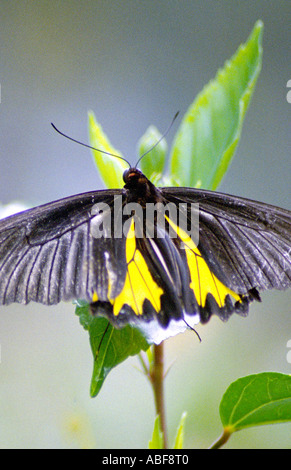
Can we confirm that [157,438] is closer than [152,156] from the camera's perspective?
Yes

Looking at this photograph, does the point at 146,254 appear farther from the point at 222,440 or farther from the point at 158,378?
the point at 222,440

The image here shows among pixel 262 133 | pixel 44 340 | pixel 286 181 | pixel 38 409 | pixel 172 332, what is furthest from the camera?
pixel 262 133

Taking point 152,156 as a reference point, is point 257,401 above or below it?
below

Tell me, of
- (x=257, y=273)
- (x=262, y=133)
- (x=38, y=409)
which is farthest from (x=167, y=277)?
(x=262, y=133)

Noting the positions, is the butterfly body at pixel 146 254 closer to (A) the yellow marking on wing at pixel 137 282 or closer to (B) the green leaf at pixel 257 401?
(A) the yellow marking on wing at pixel 137 282

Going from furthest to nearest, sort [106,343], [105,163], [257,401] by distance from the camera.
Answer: [105,163] → [257,401] → [106,343]

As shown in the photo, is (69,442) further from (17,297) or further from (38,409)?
(17,297)

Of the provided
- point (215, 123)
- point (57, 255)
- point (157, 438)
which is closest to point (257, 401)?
point (157, 438)
